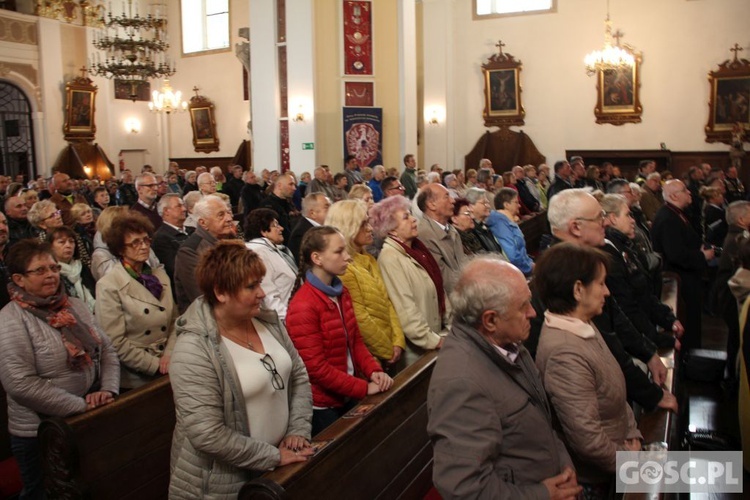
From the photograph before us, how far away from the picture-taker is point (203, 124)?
21281mm

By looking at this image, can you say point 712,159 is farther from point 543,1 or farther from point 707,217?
point 707,217

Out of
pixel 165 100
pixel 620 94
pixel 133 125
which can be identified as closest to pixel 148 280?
pixel 620 94

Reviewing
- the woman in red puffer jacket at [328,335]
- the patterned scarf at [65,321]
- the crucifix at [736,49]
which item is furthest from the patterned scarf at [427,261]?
the crucifix at [736,49]

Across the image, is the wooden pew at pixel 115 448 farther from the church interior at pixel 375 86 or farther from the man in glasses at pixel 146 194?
the church interior at pixel 375 86

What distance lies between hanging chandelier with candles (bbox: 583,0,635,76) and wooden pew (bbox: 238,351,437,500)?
13.7 metres

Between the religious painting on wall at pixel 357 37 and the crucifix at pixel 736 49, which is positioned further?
the crucifix at pixel 736 49

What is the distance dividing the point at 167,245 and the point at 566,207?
10.2ft

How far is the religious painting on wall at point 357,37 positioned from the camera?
13.8 m

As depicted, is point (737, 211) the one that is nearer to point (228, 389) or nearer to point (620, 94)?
point (228, 389)

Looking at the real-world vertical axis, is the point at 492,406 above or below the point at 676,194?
below

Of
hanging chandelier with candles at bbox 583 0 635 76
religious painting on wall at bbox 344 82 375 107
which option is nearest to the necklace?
religious painting on wall at bbox 344 82 375 107

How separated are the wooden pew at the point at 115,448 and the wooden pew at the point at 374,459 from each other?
89cm

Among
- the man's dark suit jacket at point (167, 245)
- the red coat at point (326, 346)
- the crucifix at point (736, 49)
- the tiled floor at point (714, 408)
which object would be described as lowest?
the tiled floor at point (714, 408)

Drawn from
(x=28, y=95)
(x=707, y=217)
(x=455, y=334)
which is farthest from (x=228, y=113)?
(x=455, y=334)
